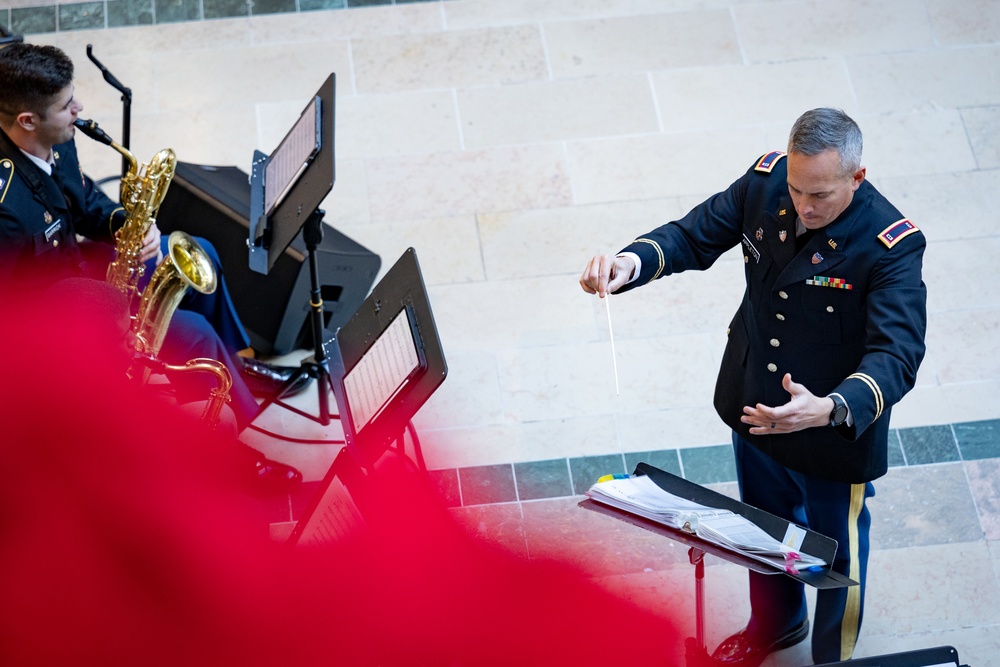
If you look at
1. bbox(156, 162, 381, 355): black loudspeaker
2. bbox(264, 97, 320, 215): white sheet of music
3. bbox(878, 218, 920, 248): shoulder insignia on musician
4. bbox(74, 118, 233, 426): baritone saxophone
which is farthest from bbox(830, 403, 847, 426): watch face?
bbox(156, 162, 381, 355): black loudspeaker

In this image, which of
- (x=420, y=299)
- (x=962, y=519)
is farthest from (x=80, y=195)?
(x=962, y=519)

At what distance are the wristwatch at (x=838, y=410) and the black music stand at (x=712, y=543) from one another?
328 mm

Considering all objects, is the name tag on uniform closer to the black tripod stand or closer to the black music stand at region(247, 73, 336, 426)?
the black music stand at region(247, 73, 336, 426)

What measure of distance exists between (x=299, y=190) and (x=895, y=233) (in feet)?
5.48

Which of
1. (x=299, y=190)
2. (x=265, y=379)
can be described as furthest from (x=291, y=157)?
(x=265, y=379)

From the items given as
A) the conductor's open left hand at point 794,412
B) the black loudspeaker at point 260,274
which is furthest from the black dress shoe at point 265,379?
the conductor's open left hand at point 794,412

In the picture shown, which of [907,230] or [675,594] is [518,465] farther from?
[907,230]

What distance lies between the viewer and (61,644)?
2.39 metres

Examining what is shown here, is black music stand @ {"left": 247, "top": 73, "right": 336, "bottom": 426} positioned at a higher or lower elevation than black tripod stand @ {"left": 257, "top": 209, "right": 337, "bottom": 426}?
higher

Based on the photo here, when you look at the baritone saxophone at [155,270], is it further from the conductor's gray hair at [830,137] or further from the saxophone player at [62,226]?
the conductor's gray hair at [830,137]

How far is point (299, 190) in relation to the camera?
310 centimetres

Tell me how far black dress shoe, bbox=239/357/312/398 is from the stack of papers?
1.77 metres

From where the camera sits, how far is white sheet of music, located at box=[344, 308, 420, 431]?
2613 millimetres

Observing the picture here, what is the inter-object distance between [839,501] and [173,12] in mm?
3847
